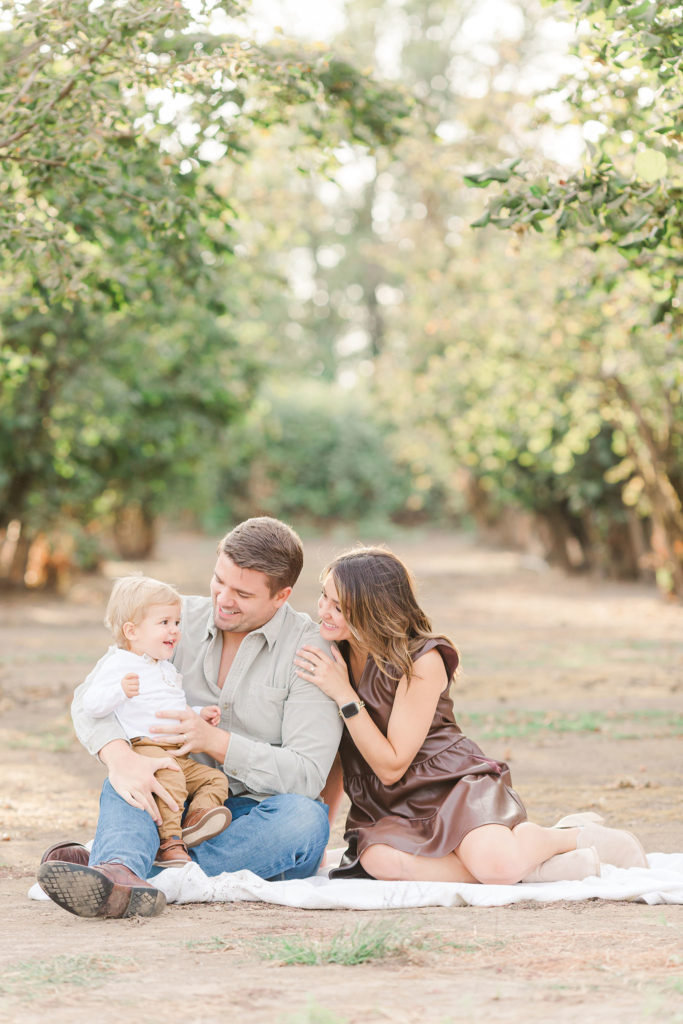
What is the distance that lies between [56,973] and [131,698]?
123 cm

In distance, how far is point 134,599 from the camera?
4297mm

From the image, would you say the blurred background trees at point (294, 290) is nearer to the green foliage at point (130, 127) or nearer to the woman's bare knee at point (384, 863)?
the green foliage at point (130, 127)

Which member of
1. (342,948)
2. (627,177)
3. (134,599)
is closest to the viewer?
(342,948)

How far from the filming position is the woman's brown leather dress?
432 centimetres

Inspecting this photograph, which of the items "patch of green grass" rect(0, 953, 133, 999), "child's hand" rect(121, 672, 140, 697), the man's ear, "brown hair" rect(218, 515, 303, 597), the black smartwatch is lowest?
"patch of green grass" rect(0, 953, 133, 999)

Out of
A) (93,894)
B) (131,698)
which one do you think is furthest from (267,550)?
(93,894)

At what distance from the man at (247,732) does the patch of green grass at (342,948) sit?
0.73 meters

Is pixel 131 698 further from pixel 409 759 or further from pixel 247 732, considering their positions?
pixel 409 759

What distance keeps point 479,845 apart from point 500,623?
11182 millimetres

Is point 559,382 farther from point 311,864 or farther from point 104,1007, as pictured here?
point 104,1007

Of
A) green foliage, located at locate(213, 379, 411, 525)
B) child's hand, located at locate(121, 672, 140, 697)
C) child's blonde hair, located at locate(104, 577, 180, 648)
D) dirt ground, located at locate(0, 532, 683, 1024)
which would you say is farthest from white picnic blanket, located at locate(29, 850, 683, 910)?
green foliage, located at locate(213, 379, 411, 525)

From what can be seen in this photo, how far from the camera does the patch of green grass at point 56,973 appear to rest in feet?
10.0

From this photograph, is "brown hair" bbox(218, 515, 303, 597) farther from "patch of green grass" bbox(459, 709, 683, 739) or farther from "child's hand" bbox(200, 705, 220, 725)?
"patch of green grass" bbox(459, 709, 683, 739)

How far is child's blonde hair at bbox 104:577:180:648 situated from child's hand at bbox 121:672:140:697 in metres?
0.17
